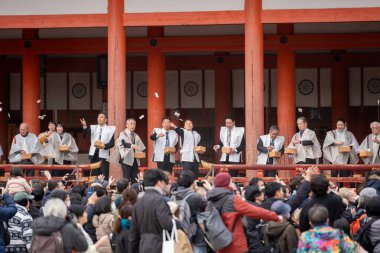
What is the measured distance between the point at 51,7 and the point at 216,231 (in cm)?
1144

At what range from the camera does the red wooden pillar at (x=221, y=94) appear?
23922 millimetres

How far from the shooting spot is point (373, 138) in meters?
18.4

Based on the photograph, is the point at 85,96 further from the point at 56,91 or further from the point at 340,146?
the point at 340,146

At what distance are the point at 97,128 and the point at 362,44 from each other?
7.06 m

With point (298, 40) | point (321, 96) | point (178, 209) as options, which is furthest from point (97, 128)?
point (178, 209)

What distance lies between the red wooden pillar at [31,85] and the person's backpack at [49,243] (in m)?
13.5

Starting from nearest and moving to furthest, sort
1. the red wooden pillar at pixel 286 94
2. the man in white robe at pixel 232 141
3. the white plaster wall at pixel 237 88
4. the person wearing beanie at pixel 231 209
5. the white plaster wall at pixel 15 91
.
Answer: the person wearing beanie at pixel 231 209 → the man in white robe at pixel 232 141 → the red wooden pillar at pixel 286 94 → the white plaster wall at pixel 237 88 → the white plaster wall at pixel 15 91

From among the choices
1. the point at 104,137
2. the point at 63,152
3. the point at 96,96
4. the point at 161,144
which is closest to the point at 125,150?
the point at 104,137

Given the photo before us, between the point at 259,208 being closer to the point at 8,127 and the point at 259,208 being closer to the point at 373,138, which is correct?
the point at 373,138

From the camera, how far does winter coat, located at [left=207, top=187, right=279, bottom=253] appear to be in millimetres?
9391

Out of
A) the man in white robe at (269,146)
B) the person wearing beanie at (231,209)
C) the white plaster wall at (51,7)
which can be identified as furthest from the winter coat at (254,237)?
the white plaster wall at (51,7)

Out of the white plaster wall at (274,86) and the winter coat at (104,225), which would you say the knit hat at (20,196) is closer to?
the winter coat at (104,225)

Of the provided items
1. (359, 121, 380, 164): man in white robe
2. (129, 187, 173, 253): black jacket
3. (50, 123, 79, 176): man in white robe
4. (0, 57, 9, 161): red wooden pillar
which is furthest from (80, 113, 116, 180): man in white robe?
(129, 187, 173, 253): black jacket

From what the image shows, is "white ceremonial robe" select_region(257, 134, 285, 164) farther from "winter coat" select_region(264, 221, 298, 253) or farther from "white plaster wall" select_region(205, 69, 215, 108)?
"winter coat" select_region(264, 221, 298, 253)
